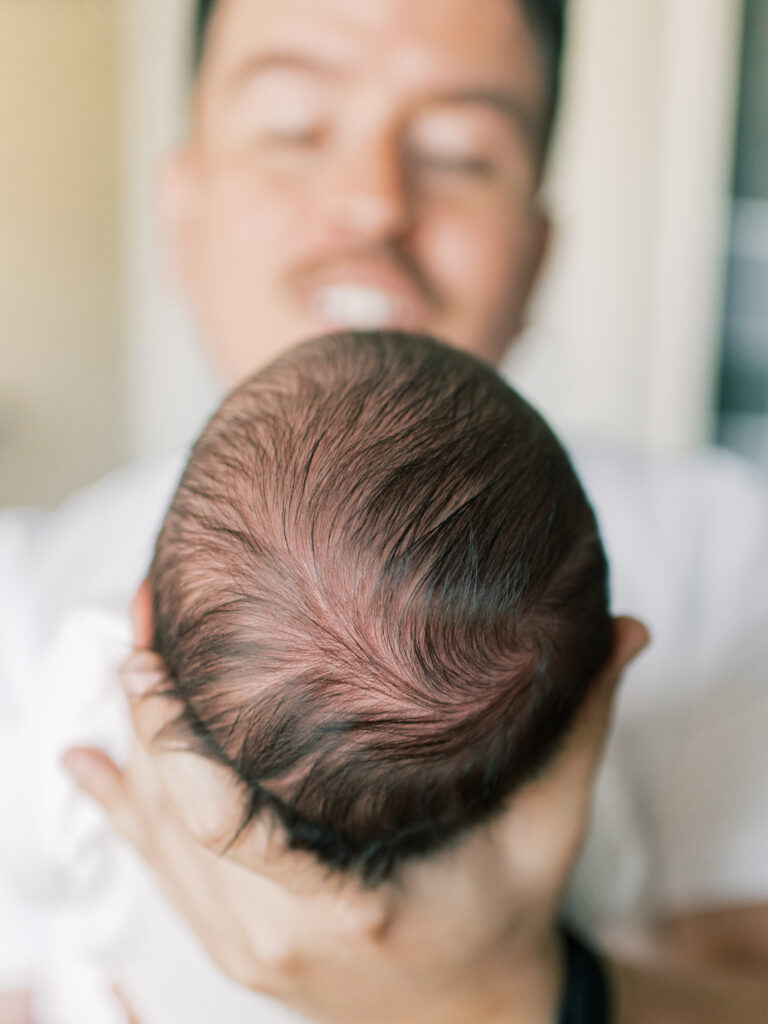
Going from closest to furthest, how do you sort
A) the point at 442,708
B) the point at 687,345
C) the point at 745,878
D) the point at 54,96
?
the point at 442,708 → the point at 745,878 → the point at 54,96 → the point at 687,345


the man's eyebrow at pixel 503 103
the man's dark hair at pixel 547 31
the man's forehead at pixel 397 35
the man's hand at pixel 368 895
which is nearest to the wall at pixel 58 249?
the man's dark hair at pixel 547 31

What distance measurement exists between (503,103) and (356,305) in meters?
0.20

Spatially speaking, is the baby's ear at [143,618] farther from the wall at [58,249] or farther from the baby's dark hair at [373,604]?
the wall at [58,249]

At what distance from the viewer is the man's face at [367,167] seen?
0.64 metres

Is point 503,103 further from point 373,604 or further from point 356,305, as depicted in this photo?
point 373,604

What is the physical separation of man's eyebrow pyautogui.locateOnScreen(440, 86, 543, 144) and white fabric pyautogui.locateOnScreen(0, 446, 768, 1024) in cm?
29

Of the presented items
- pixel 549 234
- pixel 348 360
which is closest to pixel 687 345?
pixel 549 234

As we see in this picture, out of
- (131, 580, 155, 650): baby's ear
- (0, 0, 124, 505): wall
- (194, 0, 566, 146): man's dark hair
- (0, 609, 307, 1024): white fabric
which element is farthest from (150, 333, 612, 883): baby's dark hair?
(0, 0, 124, 505): wall

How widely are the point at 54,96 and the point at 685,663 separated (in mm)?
853

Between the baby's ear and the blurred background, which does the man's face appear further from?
the baby's ear

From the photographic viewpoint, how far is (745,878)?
54cm

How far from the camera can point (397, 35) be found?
64 centimetres

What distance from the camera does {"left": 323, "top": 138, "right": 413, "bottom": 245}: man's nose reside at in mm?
637

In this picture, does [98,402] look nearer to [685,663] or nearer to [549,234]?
[549,234]
